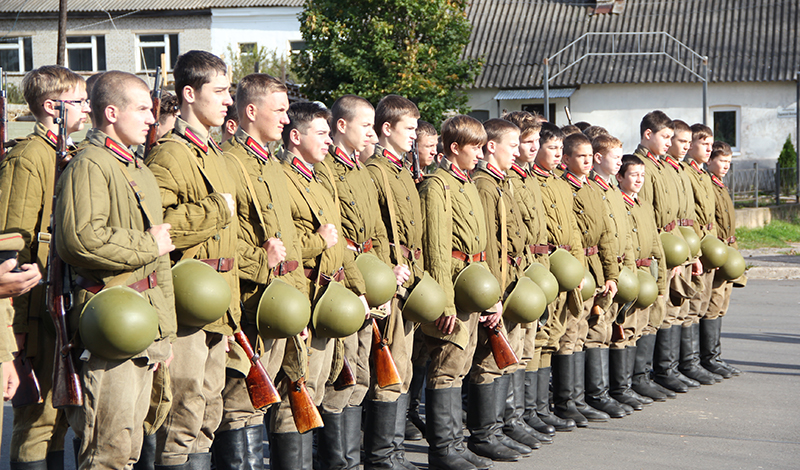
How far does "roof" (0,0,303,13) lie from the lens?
35.6m

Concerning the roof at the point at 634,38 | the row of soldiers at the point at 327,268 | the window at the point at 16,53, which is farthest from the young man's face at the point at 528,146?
the window at the point at 16,53

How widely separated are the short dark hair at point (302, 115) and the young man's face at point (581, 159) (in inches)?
104

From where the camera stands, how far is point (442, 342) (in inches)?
223

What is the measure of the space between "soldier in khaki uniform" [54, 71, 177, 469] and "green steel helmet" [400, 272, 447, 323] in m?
1.82

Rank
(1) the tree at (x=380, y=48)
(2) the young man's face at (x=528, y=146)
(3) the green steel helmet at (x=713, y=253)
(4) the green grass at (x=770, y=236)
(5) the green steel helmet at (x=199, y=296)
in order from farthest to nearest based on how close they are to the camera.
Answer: (1) the tree at (x=380, y=48), (4) the green grass at (x=770, y=236), (3) the green steel helmet at (x=713, y=253), (2) the young man's face at (x=528, y=146), (5) the green steel helmet at (x=199, y=296)

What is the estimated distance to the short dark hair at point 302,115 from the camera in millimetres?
4828

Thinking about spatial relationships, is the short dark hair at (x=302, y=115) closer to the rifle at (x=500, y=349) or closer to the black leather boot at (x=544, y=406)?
the rifle at (x=500, y=349)

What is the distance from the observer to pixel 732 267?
8.60m

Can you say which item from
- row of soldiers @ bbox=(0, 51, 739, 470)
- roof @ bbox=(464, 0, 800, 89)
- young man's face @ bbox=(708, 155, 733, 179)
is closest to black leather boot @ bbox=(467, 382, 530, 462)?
row of soldiers @ bbox=(0, 51, 739, 470)

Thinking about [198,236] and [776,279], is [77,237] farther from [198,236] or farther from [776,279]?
[776,279]

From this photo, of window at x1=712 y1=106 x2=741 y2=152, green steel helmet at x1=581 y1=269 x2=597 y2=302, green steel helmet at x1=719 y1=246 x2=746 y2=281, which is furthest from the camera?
window at x1=712 y1=106 x2=741 y2=152

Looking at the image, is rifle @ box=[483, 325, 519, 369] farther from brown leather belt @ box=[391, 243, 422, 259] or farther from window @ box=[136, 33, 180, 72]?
window @ box=[136, 33, 180, 72]

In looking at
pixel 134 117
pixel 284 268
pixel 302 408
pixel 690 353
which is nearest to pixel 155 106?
pixel 134 117

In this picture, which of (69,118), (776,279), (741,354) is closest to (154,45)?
(776,279)
